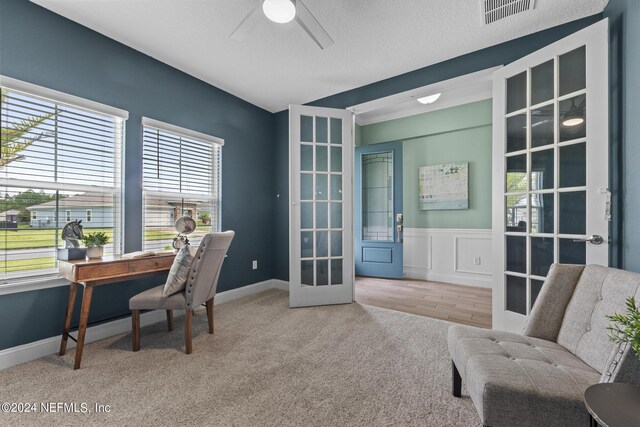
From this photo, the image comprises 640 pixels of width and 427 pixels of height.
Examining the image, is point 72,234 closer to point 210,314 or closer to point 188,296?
point 188,296

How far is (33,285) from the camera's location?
2.03 metres

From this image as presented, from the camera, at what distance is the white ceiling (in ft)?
6.89

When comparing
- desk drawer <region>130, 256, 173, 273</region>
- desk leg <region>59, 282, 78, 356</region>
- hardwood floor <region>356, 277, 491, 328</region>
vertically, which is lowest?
hardwood floor <region>356, 277, 491, 328</region>

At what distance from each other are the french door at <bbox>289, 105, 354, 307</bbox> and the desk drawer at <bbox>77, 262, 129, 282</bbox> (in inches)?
65.6

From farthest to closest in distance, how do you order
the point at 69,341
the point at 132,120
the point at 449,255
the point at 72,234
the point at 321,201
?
1. the point at 449,255
2. the point at 321,201
3. the point at 132,120
4. the point at 69,341
5. the point at 72,234

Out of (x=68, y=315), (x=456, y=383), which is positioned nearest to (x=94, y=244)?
(x=68, y=315)

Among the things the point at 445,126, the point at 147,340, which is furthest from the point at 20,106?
the point at 445,126

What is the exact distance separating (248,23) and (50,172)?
192cm

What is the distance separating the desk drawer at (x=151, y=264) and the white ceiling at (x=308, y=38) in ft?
6.48

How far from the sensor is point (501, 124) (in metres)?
2.38

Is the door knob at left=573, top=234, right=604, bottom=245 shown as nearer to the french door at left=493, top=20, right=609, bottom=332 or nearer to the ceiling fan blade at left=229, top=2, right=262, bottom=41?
the french door at left=493, top=20, right=609, bottom=332

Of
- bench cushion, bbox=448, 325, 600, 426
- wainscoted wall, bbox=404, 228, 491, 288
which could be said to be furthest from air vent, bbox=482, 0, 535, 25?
wainscoted wall, bbox=404, 228, 491, 288

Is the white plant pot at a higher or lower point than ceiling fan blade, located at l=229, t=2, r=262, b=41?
lower

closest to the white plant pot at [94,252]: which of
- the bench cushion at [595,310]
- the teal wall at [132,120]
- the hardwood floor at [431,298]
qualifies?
the teal wall at [132,120]
